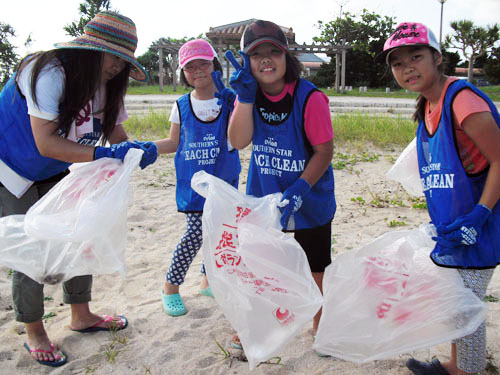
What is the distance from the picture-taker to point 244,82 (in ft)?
5.55

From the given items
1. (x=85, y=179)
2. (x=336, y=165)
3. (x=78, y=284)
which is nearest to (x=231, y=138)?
(x=85, y=179)

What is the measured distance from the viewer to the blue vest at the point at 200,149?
236 cm

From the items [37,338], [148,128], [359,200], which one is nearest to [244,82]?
[37,338]

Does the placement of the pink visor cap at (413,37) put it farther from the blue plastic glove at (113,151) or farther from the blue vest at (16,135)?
the blue vest at (16,135)

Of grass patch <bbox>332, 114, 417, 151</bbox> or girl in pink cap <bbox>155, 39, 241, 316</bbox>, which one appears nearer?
girl in pink cap <bbox>155, 39, 241, 316</bbox>

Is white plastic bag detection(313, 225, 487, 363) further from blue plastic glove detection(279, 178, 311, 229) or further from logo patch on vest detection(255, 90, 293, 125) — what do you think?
logo patch on vest detection(255, 90, 293, 125)

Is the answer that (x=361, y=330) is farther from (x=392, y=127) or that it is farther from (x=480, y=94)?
(x=392, y=127)

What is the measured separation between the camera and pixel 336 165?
5352 millimetres

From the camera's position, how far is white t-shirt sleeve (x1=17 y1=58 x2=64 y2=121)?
1660 millimetres

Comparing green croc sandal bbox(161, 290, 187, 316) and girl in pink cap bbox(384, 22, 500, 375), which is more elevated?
girl in pink cap bbox(384, 22, 500, 375)

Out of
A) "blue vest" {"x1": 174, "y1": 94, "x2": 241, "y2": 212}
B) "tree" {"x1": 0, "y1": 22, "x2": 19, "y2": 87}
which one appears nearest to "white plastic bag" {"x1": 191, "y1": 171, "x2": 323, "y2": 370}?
"blue vest" {"x1": 174, "y1": 94, "x2": 241, "y2": 212}

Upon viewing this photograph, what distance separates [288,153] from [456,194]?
2.16 feet

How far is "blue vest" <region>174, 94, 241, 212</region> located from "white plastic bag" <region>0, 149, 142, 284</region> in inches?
22.8

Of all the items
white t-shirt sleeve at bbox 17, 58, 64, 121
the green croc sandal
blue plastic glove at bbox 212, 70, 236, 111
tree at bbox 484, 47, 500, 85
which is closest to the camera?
white t-shirt sleeve at bbox 17, 58, 64, 121
